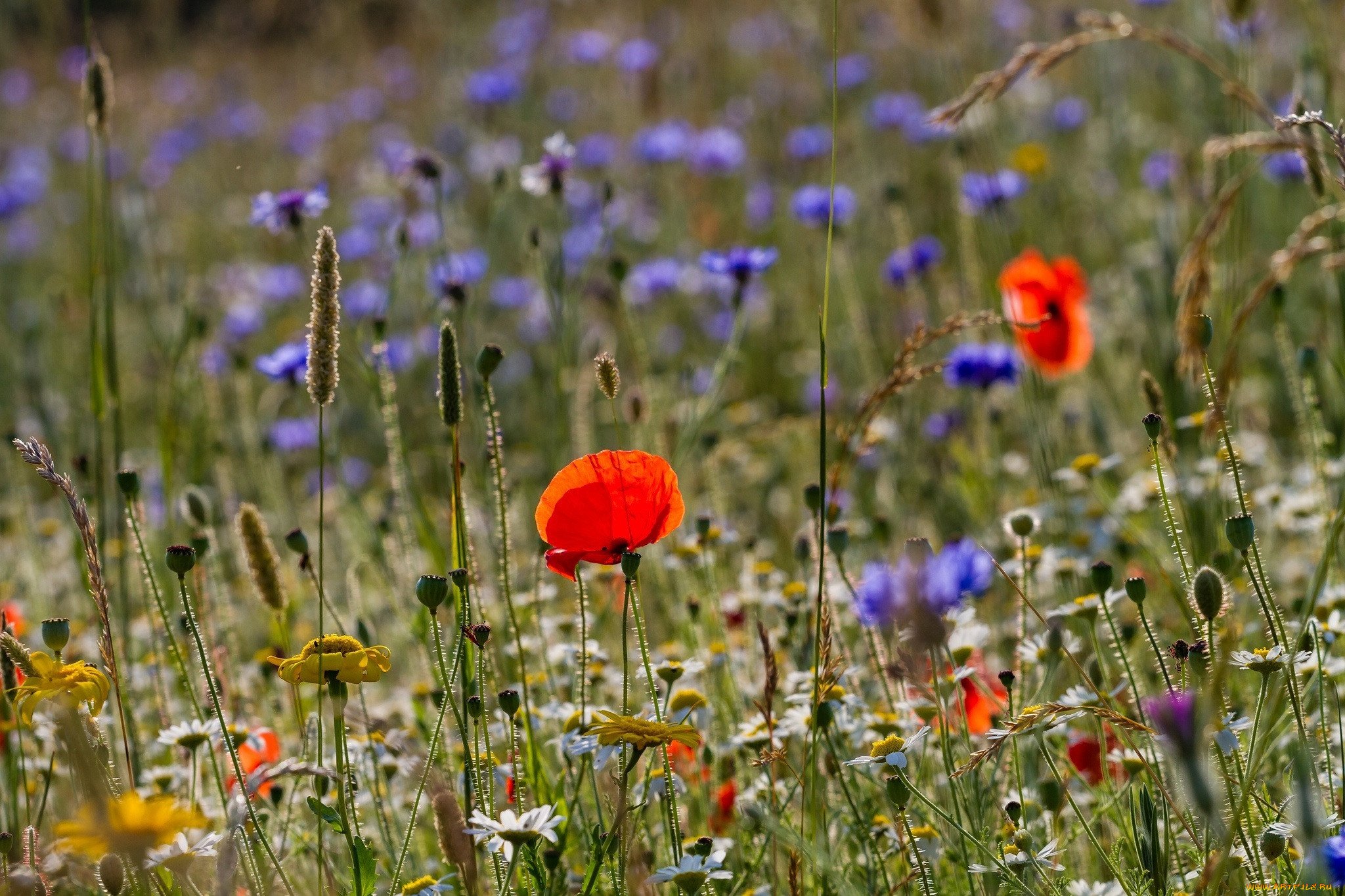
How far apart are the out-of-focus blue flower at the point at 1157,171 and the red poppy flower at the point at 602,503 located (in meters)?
3.27

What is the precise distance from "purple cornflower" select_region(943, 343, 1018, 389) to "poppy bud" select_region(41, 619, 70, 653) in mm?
1989

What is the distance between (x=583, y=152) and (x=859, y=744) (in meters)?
4.20

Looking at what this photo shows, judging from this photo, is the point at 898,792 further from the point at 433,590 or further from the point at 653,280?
the point at 653,280

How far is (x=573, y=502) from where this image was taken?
1.62 m

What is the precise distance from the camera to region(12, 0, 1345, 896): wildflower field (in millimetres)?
1507

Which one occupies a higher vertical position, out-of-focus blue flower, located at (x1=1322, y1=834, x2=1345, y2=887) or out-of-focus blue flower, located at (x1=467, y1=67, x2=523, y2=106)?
out-of-focus blue flower, located at (x1=467, y1=67, x2=523, y2=106)

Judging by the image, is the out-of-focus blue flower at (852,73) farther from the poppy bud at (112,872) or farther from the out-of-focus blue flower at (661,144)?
the poppy bud at (112,872)

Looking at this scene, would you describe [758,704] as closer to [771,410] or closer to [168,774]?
→ [168,774]

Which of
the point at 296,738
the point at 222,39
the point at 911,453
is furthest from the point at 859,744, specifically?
the point at 222,39

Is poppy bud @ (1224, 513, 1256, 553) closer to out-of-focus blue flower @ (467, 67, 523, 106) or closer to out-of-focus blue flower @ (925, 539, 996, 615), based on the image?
out-of-focus blue flower @ (925, 539, 996, 615)

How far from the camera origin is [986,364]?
309 cm

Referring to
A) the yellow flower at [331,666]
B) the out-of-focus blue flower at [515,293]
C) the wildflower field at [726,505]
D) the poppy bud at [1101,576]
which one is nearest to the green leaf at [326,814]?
the wildflower field at [726,505]

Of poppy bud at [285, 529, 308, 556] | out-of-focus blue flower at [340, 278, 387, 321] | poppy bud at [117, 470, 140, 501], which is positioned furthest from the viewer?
out-of-focus blue flower at [340, 278, 387, 321]

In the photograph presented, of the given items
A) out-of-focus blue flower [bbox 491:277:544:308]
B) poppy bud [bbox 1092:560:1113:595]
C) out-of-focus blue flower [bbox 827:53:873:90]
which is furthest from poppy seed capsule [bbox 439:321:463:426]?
out-of-focus blue flower [bbox 827:53:873:90]
